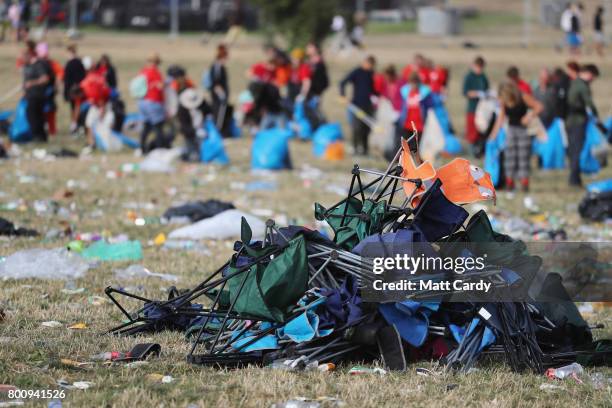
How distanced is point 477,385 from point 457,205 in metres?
0.96

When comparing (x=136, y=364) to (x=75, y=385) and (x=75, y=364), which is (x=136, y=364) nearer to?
(x=75, y=364)

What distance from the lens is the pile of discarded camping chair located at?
555 centimetres

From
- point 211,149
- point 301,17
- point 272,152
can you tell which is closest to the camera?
point 272,152

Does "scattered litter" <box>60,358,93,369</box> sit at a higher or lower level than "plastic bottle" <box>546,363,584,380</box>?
higher

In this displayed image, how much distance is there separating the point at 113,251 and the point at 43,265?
3.16 ft

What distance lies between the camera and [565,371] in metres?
5.65

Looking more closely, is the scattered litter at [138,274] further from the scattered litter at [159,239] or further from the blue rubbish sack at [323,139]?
the blue rubbish sack at [323,139]

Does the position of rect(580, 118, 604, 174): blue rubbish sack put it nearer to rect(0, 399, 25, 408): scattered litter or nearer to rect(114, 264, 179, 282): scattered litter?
rect(114, 264, 179, 282): scattered litter

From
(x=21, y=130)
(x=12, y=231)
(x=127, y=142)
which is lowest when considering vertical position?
(x=127, y=142)

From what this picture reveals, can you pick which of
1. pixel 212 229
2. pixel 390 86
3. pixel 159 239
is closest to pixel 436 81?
pixel 390 86

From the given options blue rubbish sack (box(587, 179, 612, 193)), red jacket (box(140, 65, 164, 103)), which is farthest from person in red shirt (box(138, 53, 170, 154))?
blue rubbish sack (box(587, 179, 612, 193))

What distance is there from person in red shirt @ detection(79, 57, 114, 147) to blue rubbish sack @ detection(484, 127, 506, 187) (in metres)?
7.02

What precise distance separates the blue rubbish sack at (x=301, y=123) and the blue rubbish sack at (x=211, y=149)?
4.57 meters

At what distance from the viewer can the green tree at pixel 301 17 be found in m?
34.7
